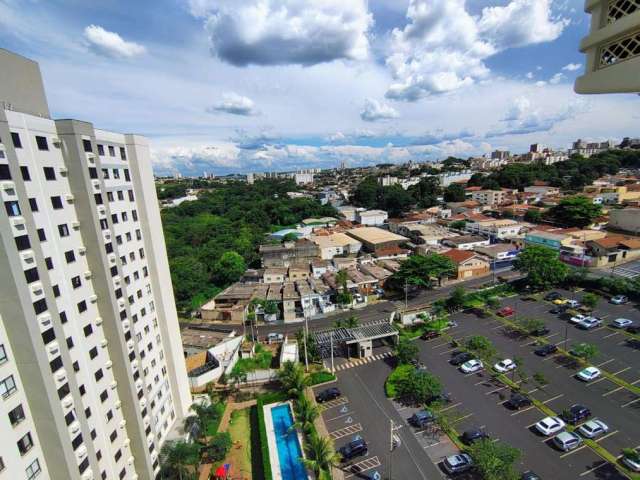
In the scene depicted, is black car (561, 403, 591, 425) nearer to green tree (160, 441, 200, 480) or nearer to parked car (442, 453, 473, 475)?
parked car (442, 453, 473, 475)

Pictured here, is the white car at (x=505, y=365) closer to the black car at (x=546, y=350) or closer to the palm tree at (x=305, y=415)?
the black car at (x=546, y=350)

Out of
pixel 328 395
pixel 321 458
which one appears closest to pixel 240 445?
pixel 328 395

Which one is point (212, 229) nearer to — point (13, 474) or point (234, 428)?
point (234, 428)

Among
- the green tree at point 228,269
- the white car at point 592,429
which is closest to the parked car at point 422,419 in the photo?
the white car at point 592,429

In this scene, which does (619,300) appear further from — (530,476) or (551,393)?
(530,476)

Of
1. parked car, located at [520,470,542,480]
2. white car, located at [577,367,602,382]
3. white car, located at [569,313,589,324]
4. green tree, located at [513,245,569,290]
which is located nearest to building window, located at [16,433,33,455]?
parked car, located at [520,470,542,480]

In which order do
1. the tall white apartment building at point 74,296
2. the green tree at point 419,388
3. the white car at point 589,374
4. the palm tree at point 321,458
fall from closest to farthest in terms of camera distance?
the tall white apartment building at point 74,296, the palm tree at point 321,458, the green tree at point 419,388, the white car at point 589,374
